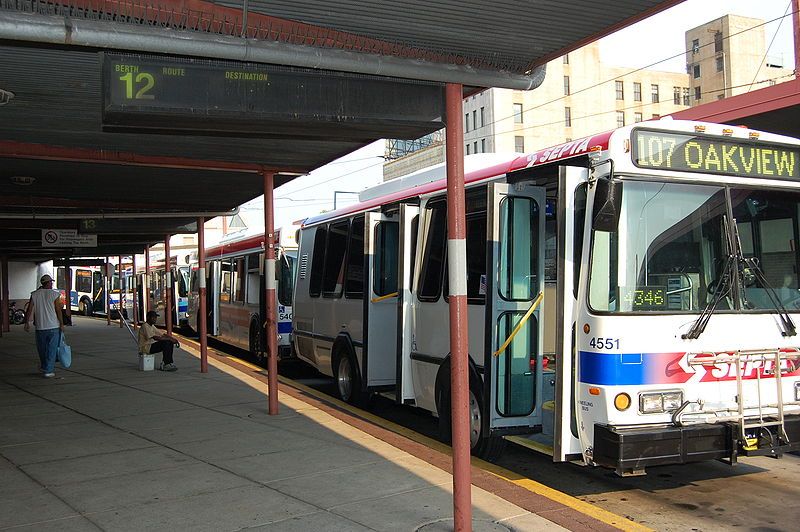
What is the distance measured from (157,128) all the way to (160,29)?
31.0 inches

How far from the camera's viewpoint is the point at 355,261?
1133 centimetres

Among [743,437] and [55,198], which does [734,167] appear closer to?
[743,437]

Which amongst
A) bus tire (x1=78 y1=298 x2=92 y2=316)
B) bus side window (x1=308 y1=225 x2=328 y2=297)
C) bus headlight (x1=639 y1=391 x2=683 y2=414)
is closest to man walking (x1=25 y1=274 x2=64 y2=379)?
bus side window (x1=308 y1=225 x2=328 y2=297)

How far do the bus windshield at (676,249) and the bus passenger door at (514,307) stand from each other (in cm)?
119

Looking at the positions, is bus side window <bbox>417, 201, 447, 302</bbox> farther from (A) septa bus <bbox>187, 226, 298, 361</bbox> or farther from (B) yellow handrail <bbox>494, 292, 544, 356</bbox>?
(A) septa bus <bbox>187, 226, 298, 361</bbox>

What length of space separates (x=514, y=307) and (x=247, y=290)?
12271mm

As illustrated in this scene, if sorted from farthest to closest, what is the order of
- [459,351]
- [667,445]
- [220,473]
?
[220,473]
[667,445]
[459,351]

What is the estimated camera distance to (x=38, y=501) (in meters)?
6.11

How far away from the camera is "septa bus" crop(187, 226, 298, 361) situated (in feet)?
54.1

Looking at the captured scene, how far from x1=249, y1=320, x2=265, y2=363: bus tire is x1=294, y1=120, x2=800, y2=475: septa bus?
1029cm

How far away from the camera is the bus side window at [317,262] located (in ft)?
41.5

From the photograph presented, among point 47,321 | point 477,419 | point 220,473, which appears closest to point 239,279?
point 47,321

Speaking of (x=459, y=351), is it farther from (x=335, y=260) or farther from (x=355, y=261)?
(x=335, y=260)

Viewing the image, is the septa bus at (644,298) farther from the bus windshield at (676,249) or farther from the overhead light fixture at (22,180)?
the overhead light fixture at (22,180)
